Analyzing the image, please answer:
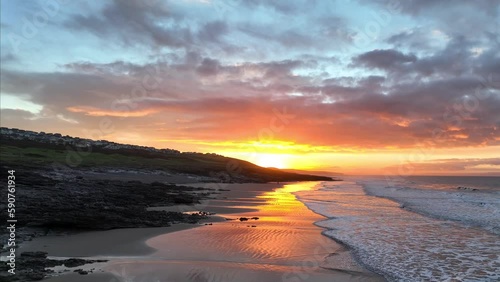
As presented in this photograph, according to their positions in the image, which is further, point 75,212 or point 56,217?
point 75,212

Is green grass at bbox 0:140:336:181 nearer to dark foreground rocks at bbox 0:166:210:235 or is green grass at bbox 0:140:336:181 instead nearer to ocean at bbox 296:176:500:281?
dark foreground rocks at bbox 0:166:210:235

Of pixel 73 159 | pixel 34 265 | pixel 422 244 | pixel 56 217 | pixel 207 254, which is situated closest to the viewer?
pixel 34 265

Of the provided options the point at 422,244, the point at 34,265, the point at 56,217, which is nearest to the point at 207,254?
the point at 34,265

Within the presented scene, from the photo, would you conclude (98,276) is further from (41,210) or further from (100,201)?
(100,201)

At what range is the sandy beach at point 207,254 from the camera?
9.27 metres

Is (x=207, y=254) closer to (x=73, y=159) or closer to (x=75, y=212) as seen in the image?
(x=75, y=212)

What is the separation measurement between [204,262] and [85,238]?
509 cm

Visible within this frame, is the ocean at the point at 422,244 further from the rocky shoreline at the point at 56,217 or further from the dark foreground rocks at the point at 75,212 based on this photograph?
the dark foreground rocks at the point at 75,212

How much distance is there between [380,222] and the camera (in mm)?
20328

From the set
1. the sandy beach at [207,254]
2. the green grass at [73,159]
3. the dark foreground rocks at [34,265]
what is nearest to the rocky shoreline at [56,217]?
the dark foreground rocks at [34,265]

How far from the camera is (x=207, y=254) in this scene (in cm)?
1153

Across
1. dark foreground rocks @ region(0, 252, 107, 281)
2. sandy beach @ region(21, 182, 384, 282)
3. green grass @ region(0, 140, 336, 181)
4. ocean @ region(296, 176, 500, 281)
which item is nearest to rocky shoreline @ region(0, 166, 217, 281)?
dark foreground rocks @ region(0, 252, 107, 281)

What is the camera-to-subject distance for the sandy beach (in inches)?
365

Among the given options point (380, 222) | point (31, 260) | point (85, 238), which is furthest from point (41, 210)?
point (380, 222)
